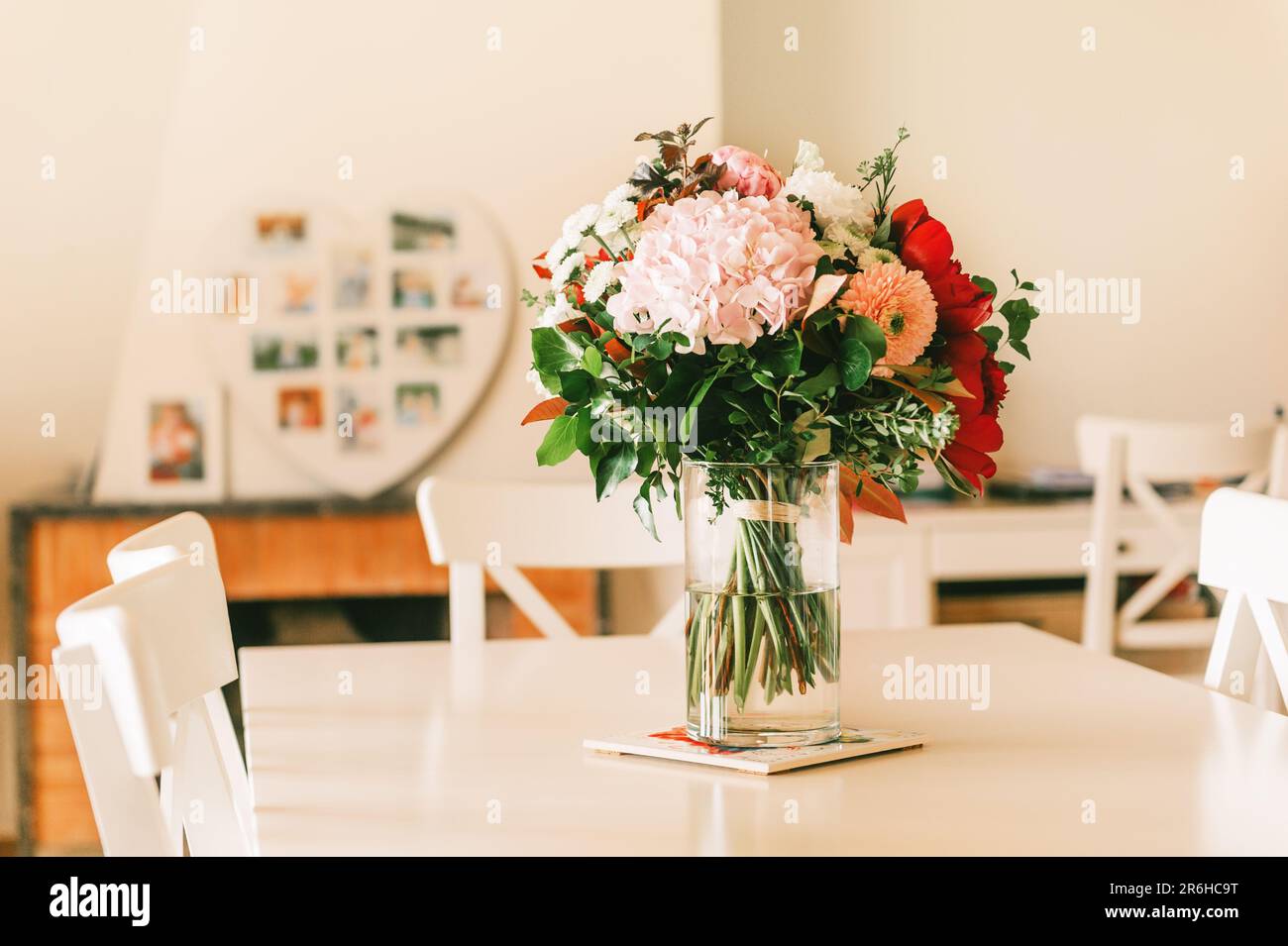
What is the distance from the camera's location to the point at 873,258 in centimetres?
101

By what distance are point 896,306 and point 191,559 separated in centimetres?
60

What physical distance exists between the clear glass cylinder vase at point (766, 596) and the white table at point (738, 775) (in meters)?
0.05

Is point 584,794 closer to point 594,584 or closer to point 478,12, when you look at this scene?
point 594,584

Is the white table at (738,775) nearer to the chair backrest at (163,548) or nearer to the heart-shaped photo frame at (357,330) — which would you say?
the chair backrest at (163,548)

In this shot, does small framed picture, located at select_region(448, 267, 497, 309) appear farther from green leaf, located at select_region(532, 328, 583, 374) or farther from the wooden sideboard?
green leaf, located at select_region(532, 328, 583, 374)

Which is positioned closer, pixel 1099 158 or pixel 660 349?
pixel 660 349

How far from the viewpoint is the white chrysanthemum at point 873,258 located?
3.32 ft

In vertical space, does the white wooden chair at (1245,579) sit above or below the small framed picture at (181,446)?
below

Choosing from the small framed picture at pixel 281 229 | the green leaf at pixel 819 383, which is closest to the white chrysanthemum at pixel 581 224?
the green leaf at pixel 819 383

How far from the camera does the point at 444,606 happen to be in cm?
326

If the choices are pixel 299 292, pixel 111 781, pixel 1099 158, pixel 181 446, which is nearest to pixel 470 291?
pixel 299 292

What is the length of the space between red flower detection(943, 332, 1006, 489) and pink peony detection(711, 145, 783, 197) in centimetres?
17

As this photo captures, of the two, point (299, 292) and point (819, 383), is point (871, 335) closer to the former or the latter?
point (819, 383)

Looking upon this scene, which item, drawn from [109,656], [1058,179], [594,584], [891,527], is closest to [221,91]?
[594,584]
